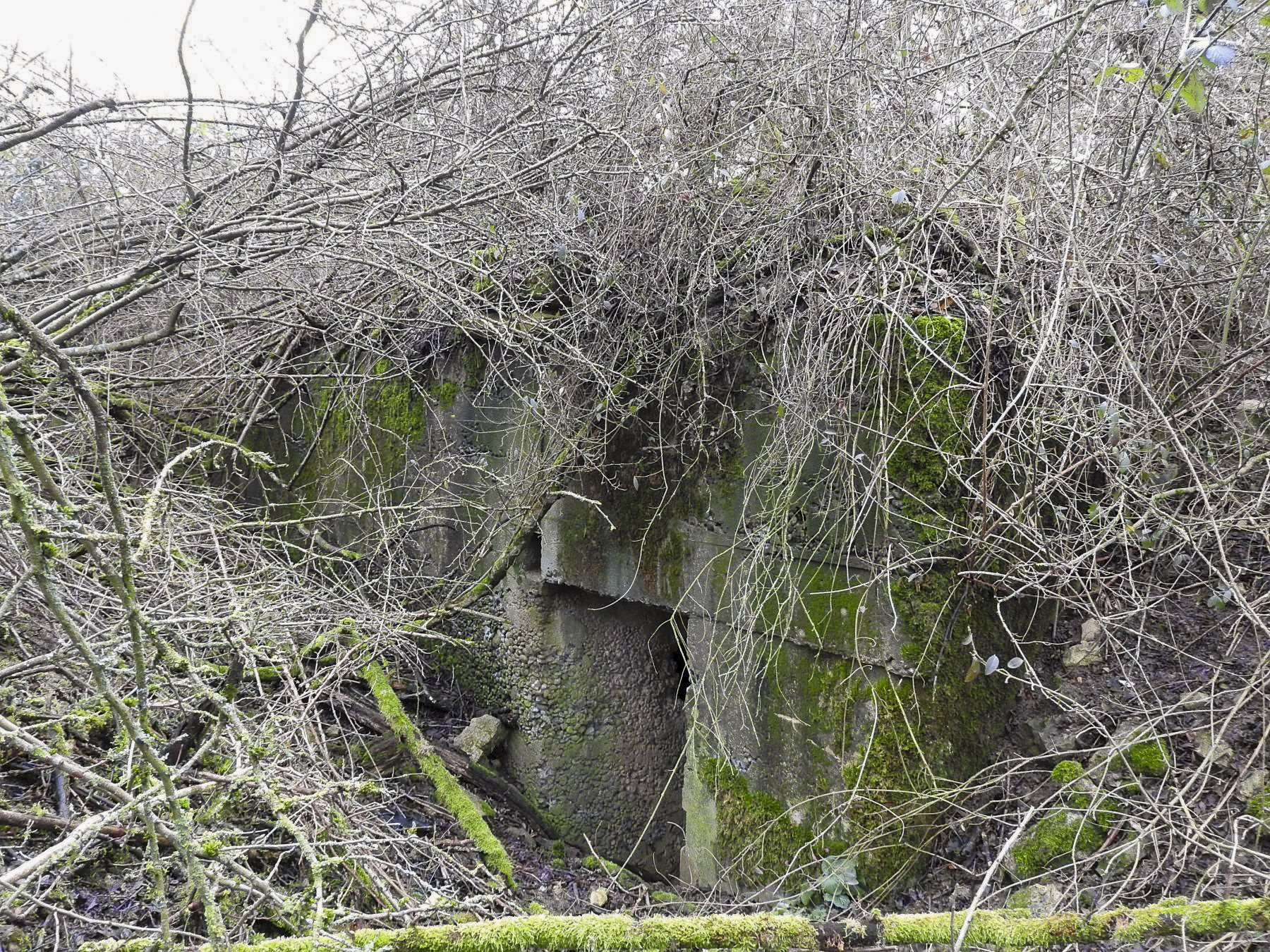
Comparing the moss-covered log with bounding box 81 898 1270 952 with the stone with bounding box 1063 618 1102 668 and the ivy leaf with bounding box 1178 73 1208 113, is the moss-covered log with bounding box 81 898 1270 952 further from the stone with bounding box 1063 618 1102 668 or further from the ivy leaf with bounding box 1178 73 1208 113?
the ivy leaf with bounding box 1178 73 1208 113

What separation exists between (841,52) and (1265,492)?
235 cm

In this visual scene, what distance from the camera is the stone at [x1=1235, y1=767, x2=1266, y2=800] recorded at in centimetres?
228

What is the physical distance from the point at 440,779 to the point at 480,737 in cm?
95

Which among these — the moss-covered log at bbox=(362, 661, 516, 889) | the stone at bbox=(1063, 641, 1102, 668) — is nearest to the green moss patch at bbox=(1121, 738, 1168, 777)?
the stone at bbox=(1063, 641, 1102, 668)

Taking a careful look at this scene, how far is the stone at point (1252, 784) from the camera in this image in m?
2.28

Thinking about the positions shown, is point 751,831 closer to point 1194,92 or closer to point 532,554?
point 532,554

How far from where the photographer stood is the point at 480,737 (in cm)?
467

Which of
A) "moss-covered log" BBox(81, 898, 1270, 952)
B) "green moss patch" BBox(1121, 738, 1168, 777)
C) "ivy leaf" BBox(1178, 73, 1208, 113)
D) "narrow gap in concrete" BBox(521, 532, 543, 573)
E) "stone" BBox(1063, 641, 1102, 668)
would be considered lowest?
"green moss patch" BBox(1121, 738, 1168, 777)

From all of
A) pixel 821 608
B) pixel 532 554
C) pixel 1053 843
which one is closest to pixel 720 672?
pixel 821 608

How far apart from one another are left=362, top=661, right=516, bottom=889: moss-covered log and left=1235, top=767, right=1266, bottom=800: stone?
2725 millimetres

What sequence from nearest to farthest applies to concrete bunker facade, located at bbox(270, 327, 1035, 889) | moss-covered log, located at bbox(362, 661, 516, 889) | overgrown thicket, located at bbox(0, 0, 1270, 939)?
overgrown thicket, located at bbox(0, 0, 1270, 939) < concrete bunker facade, located at bbox(270, 327, 1035, 889) < moss-covered log, located at bbox(362, 661, 516, 889)

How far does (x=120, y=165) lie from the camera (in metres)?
3.82

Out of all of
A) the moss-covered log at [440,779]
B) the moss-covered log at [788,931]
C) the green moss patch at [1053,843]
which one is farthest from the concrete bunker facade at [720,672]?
the moss-covered log at [788,931]

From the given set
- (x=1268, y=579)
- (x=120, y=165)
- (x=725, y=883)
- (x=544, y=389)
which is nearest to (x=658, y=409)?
(x=544, y=389)
